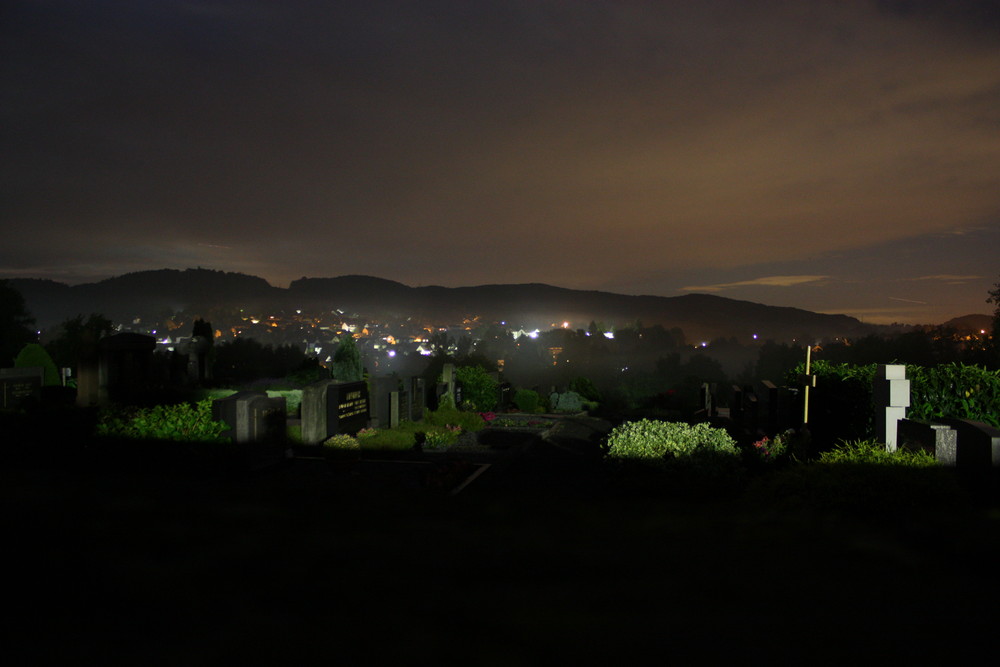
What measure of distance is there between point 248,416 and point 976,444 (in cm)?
1156

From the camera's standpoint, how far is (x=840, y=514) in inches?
283

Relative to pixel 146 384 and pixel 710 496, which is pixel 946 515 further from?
pixel 146 384

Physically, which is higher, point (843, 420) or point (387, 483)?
point (843, 420)

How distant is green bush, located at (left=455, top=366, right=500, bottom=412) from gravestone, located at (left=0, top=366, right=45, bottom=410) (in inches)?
573

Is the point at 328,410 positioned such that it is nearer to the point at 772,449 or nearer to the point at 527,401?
the point at 772,449

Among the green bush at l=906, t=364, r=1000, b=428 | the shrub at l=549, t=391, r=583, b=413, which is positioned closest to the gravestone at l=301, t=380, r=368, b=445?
the green bush at l=906, t=364, r=1000, b=428

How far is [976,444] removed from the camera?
8.69m

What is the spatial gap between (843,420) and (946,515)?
20.8ft

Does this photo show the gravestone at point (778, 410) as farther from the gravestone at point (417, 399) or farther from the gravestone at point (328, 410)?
the gravestone at point (417, 399)

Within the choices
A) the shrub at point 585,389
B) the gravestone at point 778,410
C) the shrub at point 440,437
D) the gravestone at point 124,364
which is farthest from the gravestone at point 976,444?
the gravestone at point 124,364

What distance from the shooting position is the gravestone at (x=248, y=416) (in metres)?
12.4

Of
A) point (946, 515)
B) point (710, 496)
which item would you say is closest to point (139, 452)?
point (710, 496)

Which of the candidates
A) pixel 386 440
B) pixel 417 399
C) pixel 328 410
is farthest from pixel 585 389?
pixel 328 410

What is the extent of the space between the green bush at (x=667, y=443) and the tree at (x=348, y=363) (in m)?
16.8
